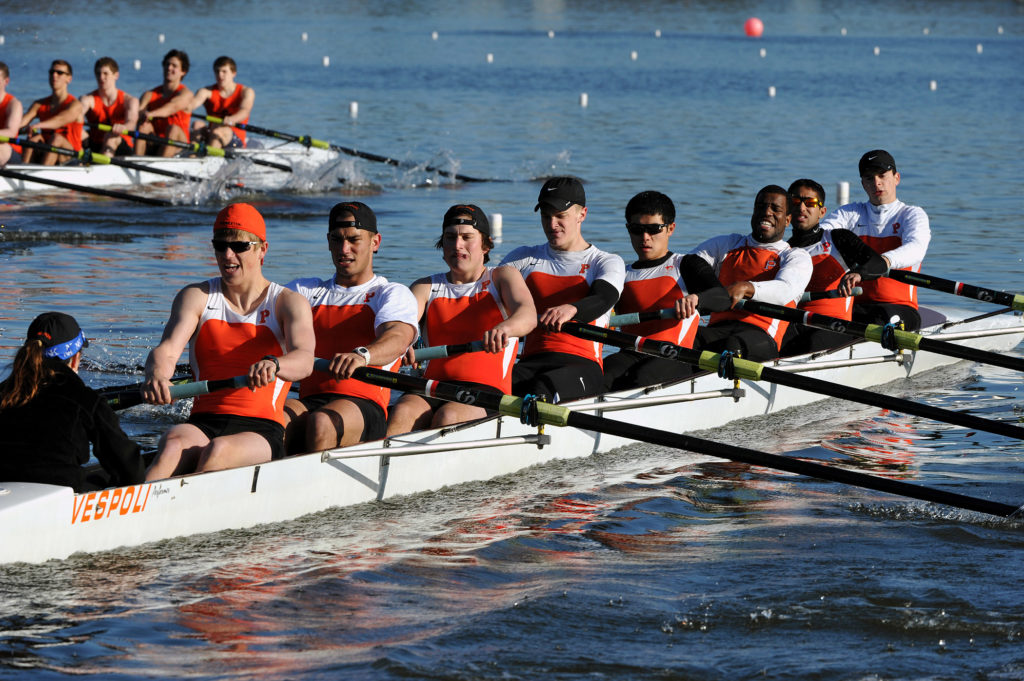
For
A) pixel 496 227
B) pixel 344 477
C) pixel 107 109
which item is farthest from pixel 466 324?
pixel 107 109

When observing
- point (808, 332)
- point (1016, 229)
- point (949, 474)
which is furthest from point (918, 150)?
point (949, 474)

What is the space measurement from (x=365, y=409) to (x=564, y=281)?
165 cm

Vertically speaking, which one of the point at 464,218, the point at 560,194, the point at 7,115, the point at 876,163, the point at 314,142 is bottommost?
the point at 464,218

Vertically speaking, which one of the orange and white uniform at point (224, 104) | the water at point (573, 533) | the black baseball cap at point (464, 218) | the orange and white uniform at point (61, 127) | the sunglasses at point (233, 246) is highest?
the orange and white uniform at point (224, 104)

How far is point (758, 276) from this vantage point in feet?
29.5

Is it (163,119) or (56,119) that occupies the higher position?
(163,119)

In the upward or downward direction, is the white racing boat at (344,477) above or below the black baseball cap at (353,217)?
below

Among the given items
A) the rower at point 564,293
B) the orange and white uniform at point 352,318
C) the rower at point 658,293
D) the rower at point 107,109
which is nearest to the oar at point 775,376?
the rower at point 564,293

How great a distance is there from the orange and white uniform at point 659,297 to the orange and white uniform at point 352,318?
1.91m

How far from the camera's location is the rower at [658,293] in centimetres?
803

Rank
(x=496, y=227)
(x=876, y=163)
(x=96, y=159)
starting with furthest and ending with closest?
(x=496, y=227)
(x=96, y=159)
(x=876, y=163)

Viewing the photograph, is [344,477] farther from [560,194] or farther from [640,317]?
[640,317]

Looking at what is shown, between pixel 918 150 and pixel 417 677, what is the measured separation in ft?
71.6

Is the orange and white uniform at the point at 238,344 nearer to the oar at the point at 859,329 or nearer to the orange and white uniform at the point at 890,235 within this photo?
the oar at the point at 859,329
